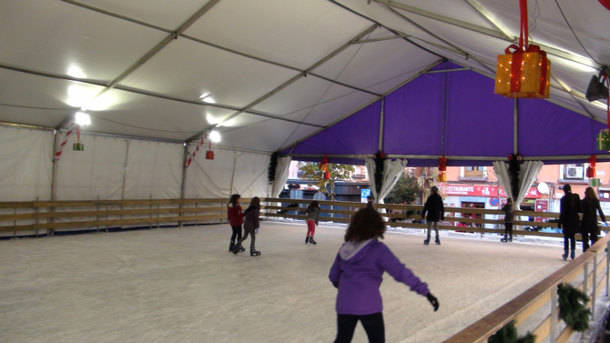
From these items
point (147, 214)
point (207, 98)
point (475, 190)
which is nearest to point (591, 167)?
point (475, 190)

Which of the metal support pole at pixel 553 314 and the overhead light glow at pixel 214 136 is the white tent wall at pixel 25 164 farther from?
the metal support pole at pixel 553 314

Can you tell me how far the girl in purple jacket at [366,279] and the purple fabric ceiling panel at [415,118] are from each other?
1245 centimetres

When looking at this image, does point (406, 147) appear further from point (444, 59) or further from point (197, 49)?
point (197, 49)

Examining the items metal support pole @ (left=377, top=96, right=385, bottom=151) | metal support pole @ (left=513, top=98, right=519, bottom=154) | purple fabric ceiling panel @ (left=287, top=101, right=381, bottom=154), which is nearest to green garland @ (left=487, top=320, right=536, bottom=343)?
metal support pole @ (left=513, top=98, right=519, bottom=154)

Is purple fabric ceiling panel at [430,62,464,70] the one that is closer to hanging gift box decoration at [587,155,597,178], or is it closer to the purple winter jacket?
hanging gift box decoration at [587,155,597,178]

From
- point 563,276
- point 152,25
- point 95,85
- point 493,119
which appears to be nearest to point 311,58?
point 152,25

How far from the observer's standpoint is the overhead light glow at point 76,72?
880 centimetres

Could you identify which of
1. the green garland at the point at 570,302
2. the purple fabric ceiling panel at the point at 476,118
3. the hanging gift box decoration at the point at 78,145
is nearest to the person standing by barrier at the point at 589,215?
the purple fabric ceiling panel at the point at 476,118

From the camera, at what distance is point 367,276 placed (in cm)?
276

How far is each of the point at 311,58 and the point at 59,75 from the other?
17.9 feet

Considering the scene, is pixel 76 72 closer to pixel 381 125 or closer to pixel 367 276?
pixel 367 276

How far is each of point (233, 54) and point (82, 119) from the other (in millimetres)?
3906

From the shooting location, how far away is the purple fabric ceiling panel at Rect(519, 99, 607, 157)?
12.5m

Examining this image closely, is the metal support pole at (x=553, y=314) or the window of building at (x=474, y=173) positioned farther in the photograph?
the window of building at (x=474, y=173)
